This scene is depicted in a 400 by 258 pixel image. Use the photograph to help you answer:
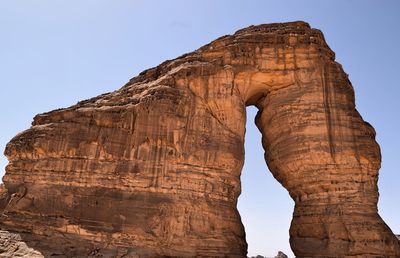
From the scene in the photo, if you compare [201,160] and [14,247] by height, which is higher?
[201,160]

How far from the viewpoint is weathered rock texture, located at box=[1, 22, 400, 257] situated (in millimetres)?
21875

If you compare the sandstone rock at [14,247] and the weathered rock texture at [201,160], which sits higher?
the weathered rock texture at [201,160]

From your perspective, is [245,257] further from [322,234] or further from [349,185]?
[349,185]

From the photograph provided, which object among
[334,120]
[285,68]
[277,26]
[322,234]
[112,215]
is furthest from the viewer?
[277,26]

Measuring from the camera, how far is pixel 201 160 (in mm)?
24109

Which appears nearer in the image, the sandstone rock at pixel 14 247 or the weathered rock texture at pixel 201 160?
the sandstone rock at pixel 14 247

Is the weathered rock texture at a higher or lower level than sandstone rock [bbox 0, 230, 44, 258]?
higher

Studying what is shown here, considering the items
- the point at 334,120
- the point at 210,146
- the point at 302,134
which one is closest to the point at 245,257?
the point at 210,146

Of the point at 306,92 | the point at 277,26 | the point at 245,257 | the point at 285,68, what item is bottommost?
the point at 245,257

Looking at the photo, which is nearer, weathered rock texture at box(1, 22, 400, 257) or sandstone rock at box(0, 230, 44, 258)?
sandstone rock at box(0, 230, 44, 258)

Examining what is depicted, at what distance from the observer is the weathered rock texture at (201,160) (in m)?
21.9

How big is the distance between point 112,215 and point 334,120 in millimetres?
15244

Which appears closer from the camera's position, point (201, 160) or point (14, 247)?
point (14, 247)

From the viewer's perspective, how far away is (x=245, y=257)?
23594mm
